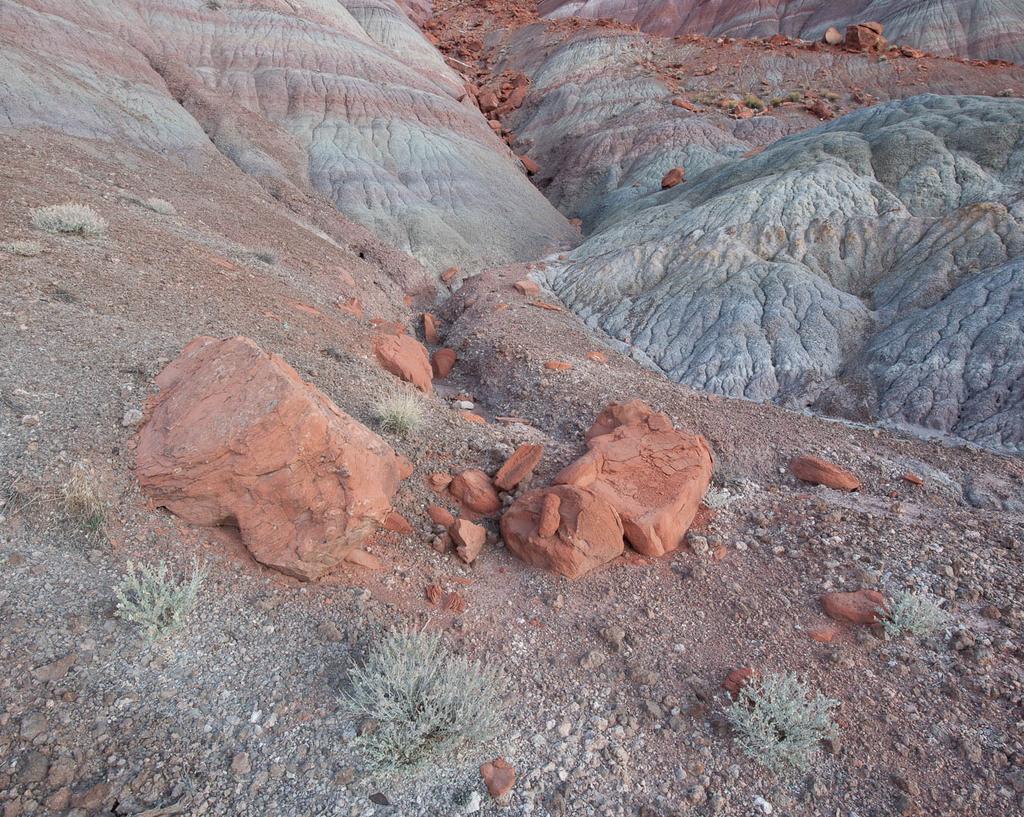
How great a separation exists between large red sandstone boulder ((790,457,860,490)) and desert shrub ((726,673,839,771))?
12.1 feet

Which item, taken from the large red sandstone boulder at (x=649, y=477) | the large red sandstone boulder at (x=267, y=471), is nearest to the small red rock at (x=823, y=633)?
the large red sandstone boulder at (x=649, y=477)

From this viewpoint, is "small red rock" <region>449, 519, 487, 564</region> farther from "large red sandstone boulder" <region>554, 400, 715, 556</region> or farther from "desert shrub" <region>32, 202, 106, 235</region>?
"desert shrub" <region>32, 202, 106, 235</region>

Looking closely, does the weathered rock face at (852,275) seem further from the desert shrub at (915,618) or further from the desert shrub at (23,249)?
the desert shrub at (23,249)

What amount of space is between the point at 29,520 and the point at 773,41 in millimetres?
41711

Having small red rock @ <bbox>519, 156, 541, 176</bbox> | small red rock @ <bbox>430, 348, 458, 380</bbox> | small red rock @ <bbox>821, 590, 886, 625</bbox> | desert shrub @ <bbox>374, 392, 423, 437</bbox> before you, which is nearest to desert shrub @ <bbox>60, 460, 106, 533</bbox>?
desert shrub @ <bbox>374, 392, 423, 437</bbox>

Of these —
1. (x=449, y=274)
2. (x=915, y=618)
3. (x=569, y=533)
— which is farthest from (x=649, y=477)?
(x=449, y=274)

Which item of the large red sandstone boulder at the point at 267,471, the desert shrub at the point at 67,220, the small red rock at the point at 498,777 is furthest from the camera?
the desert shrub at the point at 67,220

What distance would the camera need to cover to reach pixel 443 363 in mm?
9898

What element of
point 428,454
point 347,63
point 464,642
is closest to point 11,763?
point 464,642

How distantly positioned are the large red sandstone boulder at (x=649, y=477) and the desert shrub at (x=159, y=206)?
945 centimetres

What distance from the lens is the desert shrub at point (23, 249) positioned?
21.0 ft

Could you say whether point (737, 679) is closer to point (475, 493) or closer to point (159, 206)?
point (475, 493)

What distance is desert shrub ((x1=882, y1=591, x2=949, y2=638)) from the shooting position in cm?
381

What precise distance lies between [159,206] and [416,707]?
10699 mm
